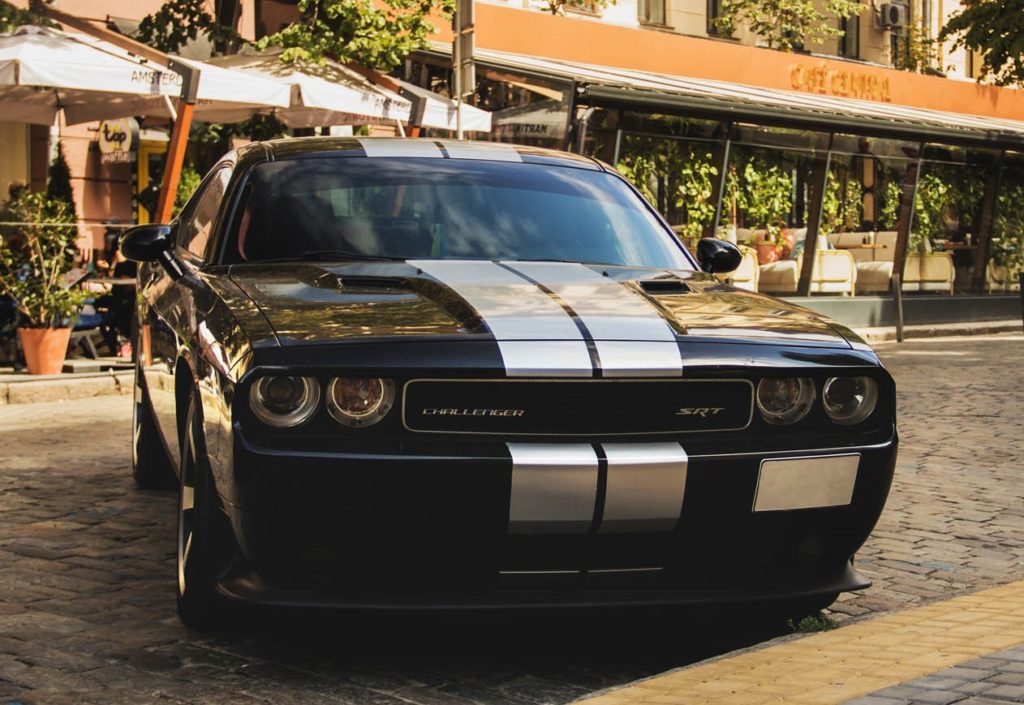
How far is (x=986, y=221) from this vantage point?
24812 mm

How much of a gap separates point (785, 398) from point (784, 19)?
896 inches

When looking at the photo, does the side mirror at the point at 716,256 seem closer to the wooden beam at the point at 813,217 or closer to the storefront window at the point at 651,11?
the wooden beam at the point at 813,217

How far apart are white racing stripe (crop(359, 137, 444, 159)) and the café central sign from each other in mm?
20306

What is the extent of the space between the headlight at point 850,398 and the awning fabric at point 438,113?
449 inches

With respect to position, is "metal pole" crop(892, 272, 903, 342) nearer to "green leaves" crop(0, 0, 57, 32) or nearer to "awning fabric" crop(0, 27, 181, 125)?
"awning fabric" crop(0, 27, 181, 125)

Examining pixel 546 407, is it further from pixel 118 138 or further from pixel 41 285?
pixel 118 138

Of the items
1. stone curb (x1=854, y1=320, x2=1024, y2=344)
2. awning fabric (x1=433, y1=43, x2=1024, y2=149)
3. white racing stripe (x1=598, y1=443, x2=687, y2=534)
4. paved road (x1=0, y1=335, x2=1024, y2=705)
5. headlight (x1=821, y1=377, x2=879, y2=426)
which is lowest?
stone curb (x1=854, y1=320, x2=1024, y2=344)

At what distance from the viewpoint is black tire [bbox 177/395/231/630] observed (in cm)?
434

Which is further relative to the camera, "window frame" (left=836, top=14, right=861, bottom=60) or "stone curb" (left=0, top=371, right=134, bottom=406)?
"window frame" (left=836, top=14, right=861, bottom=60)

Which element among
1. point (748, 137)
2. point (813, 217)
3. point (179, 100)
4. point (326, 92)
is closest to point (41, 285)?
point (179, 100)

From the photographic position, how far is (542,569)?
13.6ft

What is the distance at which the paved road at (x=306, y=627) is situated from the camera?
4.25 metres

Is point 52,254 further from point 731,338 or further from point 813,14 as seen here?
point 813,14

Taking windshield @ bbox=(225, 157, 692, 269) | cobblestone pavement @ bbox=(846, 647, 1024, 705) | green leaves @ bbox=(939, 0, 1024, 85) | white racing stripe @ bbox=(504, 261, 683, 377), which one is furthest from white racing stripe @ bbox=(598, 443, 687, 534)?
green leaves @ bbox=(939, 0, 1024, 85)
